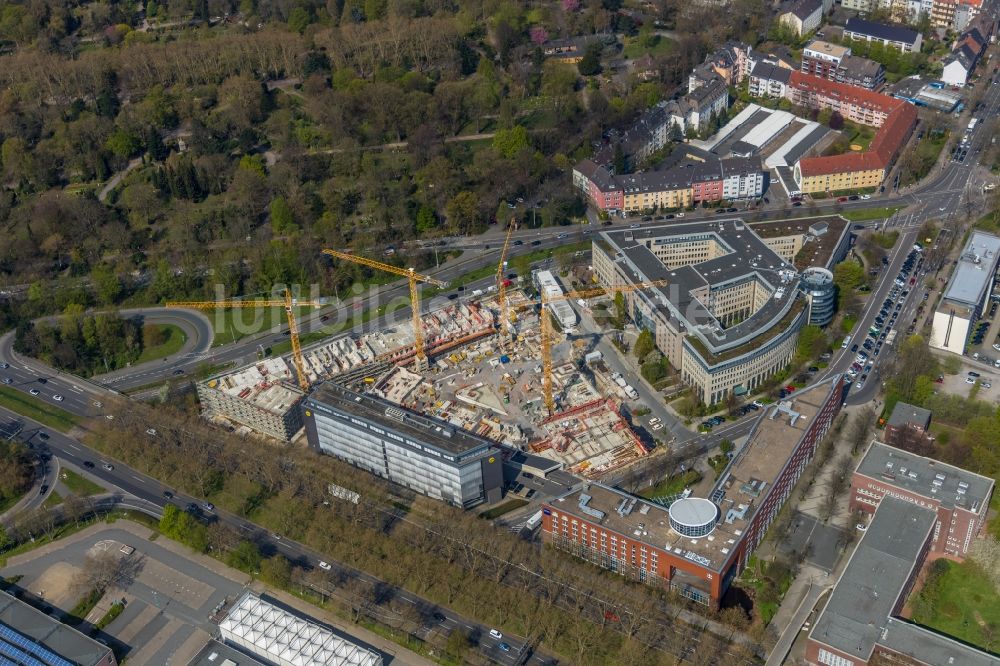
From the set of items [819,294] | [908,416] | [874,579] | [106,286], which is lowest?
[874,579]

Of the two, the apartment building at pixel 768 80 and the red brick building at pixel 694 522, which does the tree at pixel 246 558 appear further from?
the apartment building at pixel 768 80

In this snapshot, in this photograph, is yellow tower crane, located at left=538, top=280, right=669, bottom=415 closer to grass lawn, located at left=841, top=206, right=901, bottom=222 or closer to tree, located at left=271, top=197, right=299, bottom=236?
grass lawn, located at left=841, top=206, right=901, bottom=222

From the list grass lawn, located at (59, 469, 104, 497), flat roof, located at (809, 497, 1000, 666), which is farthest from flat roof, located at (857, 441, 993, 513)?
grass lawn, located at (59, 469, 104, 497)

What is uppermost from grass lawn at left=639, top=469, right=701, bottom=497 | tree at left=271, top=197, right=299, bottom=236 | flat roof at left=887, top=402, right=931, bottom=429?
tree at left=271, top=197, right=299, bottom=236

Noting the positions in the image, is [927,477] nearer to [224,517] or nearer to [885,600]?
[885,600]

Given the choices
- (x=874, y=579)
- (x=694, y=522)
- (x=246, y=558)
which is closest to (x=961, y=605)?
(x=874, y=579)

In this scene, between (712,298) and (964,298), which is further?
(712,298)
